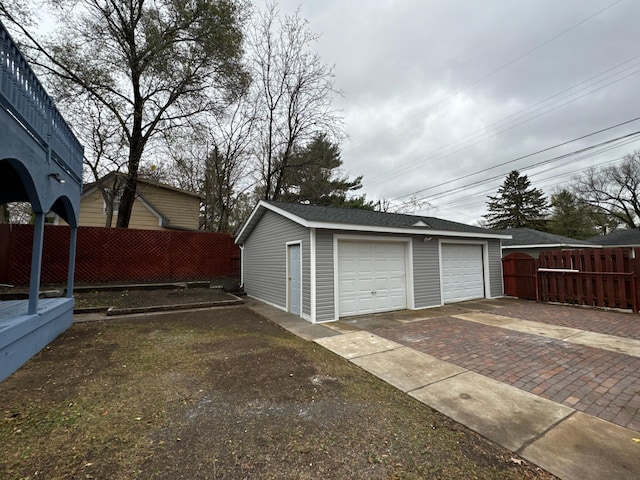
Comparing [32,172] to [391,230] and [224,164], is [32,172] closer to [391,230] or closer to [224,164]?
[391,230]

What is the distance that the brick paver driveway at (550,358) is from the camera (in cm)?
295

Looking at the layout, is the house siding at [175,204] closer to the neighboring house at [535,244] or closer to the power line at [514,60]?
the power line at [514,60]

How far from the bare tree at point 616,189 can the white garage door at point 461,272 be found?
26737 mm

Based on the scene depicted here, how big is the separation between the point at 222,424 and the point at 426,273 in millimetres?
7435

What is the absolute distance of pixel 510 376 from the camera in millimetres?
3535

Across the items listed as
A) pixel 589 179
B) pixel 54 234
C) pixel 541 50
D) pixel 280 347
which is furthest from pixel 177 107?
pixel 589 179

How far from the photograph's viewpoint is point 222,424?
2475 millimetres

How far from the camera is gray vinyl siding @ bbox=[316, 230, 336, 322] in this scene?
667 cm

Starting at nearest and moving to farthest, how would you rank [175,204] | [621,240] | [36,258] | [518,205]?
[36,258] < [175,204] < [621,240] < [518,205]

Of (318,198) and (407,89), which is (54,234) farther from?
(407,89)

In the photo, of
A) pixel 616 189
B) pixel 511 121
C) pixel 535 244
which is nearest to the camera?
pixel 511 121

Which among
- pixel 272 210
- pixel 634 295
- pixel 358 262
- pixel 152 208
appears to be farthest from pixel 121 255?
pixel 634 295

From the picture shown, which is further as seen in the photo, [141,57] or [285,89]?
[285,89]

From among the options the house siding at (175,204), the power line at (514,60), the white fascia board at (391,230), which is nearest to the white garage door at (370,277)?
the white fascia board at (391,230)
